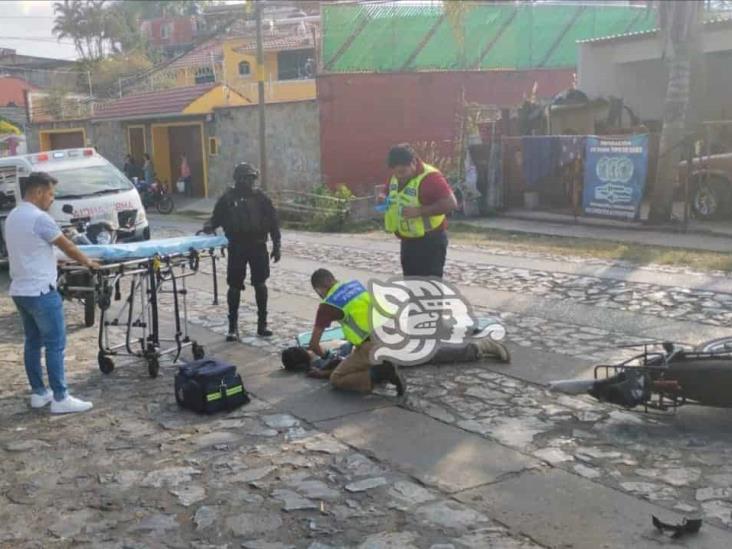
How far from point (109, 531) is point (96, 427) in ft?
5.90

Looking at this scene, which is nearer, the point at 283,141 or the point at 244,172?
the point at 244,172

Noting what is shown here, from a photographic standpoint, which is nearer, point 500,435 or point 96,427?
point 500,435

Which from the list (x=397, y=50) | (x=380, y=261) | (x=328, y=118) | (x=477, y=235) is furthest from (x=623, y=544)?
(x=397, y=50)

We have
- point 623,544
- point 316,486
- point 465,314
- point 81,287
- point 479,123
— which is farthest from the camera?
point 479,123

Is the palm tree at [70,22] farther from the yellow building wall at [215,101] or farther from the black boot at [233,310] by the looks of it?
the black boot at [233,310]

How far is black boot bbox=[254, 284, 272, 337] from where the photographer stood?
336 inches

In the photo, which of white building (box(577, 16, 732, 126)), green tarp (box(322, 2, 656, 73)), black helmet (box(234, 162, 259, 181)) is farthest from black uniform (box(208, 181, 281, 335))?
green tarp (box(322, 2, 656, 73))

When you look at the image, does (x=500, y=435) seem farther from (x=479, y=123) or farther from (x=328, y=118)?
(x=328, y=118)

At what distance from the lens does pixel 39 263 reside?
6.19 metres

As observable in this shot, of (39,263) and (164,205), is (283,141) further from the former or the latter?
(39,263)

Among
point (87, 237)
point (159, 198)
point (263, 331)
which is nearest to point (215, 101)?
point (159, 198)

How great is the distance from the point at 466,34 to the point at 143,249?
2090 cm

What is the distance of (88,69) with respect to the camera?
49.4 meters

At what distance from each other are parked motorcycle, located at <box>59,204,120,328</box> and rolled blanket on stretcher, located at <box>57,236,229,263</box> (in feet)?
0.83
